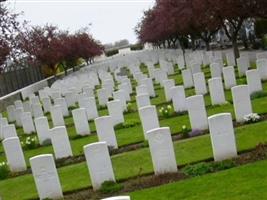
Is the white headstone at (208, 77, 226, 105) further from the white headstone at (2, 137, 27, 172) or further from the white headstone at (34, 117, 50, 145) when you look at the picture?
the white headstone at (2, 137, 27, 172)

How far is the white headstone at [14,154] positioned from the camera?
11.6 metres

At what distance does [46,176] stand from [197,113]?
430 cm

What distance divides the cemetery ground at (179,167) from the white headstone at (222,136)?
398 millimetres

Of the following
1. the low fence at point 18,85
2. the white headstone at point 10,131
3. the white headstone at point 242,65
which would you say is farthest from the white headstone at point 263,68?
the low fence at point 18,85

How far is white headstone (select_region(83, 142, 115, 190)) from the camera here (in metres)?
8.69

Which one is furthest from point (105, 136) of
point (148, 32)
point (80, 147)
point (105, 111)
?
point (148, 32)

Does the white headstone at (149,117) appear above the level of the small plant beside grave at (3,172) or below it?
above

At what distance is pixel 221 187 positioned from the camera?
25.7 ft

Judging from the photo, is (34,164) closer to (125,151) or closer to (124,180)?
(124,180)

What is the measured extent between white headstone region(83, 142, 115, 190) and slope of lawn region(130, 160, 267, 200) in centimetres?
75

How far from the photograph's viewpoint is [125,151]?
38.8 feet

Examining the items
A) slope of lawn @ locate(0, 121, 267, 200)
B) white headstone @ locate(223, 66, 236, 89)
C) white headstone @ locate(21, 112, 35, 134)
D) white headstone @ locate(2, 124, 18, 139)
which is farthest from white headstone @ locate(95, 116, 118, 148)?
white headstone @ locate(223, 66, 236, 89)

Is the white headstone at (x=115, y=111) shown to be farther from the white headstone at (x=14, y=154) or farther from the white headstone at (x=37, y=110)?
the white headstone at (x=37, y=110)

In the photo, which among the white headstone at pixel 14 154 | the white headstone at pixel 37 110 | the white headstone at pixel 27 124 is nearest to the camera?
the white headstone at pixel 14 154
